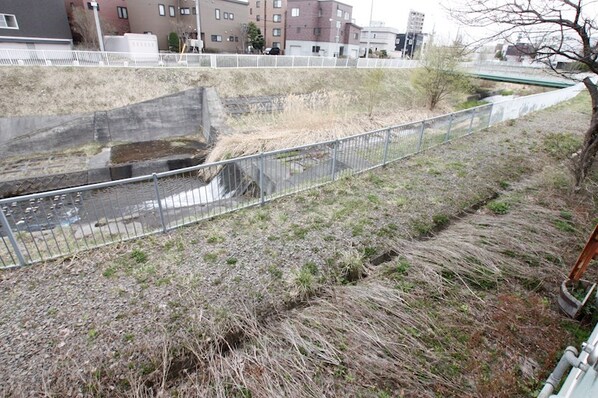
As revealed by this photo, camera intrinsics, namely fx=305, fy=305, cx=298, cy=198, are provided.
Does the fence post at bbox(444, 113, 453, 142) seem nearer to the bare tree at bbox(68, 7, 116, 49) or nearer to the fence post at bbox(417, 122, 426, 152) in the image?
the fence post at bbox(417, 122, 426, 152)

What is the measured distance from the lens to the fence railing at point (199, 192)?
422 cm

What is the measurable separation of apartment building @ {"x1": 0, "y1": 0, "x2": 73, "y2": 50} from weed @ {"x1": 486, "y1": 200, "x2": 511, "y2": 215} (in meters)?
25.0

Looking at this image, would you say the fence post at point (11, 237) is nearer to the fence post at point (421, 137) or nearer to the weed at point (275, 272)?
the weed at point (275, 272)

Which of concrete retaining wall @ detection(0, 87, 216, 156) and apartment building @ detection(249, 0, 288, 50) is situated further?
apartment building @ detection(249, 0, 288, 50)

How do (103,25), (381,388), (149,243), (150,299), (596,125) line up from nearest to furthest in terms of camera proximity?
(381,388) < (150,299) < (149,243) < (596,125) < (103,25)

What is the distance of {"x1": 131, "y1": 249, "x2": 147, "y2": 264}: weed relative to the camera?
4.06 meters

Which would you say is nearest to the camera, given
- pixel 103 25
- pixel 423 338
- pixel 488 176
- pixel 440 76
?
pixel 423 338

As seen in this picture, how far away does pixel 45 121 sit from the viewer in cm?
1163

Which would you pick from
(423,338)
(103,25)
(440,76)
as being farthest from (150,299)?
(103,25)

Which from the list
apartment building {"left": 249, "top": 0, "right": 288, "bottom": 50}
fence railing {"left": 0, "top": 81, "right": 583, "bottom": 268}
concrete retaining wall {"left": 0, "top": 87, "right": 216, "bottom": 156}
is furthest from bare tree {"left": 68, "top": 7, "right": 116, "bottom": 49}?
apartment building {"left": 249, "top": 0, "right": 288, "bottom": 50}

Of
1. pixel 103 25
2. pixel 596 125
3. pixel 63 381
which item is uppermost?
pixel 103 25

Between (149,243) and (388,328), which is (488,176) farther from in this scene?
(149,243)

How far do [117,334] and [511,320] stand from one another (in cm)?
402

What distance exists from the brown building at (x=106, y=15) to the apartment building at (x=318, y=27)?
18.3 meters
